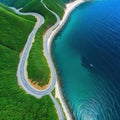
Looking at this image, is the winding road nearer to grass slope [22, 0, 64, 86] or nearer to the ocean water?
grass slope [22, 0, 64, 86]

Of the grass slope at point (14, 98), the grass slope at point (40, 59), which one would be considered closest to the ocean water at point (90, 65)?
the grass slope at point (40, 59)

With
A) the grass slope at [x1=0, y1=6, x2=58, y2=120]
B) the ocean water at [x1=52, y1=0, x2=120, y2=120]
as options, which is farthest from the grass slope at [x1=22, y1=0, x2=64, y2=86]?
the ocean water at [x1=52, y1=0, x2=120, y2=120]

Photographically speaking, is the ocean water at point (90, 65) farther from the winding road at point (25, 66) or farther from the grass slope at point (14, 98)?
the grass slope at point (14, 98)

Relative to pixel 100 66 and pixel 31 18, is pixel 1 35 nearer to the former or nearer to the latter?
pixel 31 18

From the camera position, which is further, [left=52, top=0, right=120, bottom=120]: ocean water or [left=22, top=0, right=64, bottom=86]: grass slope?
[left=22, top=0, right=64, bottom=86]: grass slope

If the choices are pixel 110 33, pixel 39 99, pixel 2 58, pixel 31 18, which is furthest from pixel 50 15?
pixel 39 99

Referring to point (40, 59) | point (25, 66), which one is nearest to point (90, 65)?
point (40, 59)

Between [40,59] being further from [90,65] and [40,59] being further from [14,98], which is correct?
[14,98]

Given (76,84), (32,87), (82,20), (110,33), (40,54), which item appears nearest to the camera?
(32,87)
